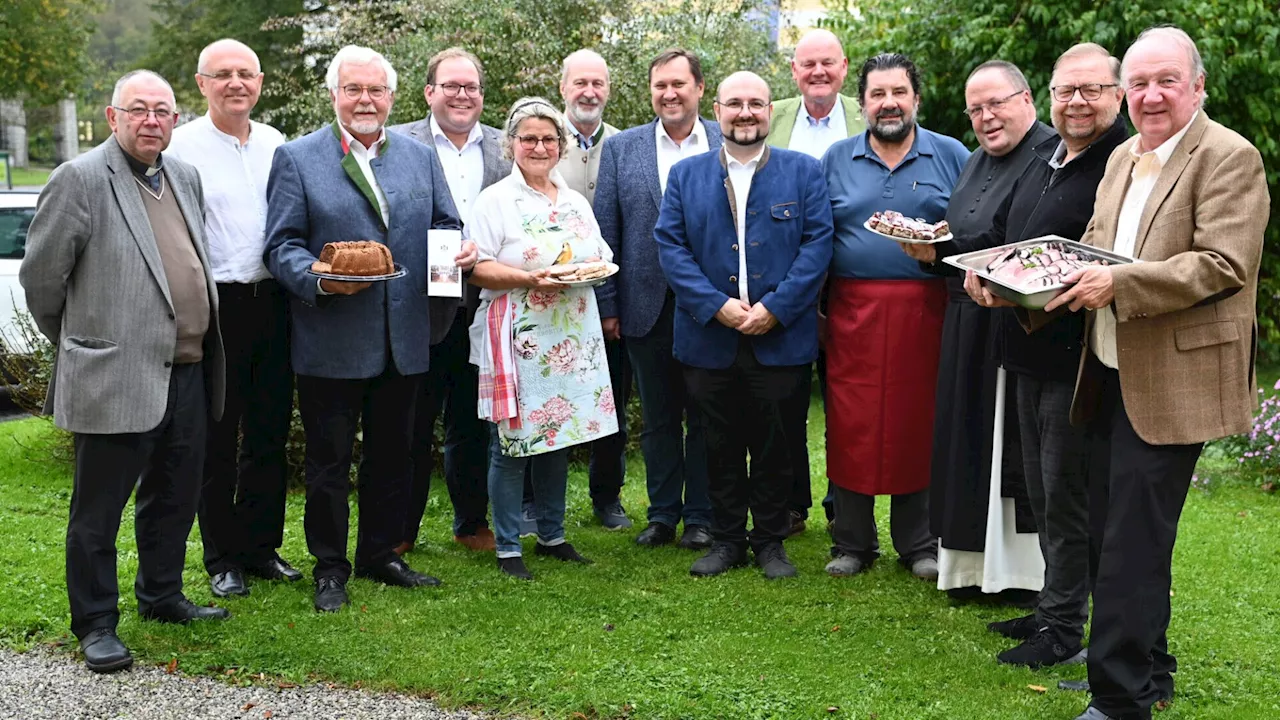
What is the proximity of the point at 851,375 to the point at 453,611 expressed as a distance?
216 centimetres

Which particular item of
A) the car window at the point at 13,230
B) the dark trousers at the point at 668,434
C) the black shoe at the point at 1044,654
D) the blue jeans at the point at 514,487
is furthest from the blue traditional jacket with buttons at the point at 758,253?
the car window at the point at 13,230

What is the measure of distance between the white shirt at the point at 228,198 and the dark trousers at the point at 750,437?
2.10 meters

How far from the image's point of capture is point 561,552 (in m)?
6.55

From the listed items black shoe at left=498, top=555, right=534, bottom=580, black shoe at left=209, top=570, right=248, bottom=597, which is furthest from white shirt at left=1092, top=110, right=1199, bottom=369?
black shoe at left=209, top=570, right=248, bottom=597

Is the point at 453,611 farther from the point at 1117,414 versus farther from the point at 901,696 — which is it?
the point at 1117,414

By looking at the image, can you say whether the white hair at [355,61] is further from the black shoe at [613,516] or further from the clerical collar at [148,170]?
the black shoe at [613,516]

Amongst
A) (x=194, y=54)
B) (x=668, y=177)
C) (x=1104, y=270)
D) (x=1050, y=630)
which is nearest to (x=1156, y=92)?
(x=1104, y=270)

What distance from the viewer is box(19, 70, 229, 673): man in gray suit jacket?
15.7 feet

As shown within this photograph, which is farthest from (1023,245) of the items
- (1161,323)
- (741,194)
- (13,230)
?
(13,230)

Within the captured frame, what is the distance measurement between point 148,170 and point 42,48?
100 feet

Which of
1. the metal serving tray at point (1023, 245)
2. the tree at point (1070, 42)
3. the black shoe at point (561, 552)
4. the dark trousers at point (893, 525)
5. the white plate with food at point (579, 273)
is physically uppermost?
the tree at point (1070, 42)

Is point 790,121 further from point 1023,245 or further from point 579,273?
point 1023,245

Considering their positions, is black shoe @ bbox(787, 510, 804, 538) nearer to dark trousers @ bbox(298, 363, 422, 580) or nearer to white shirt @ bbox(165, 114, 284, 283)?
dark trousers @ bbox(298, 363, 422, 580)

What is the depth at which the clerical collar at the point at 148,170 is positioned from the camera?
16.4ft
